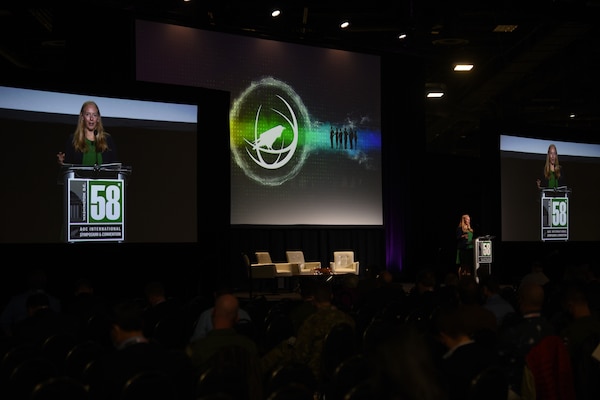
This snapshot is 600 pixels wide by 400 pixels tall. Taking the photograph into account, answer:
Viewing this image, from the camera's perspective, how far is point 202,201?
527 inches

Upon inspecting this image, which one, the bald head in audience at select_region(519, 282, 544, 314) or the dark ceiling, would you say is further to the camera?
the dark ceiling

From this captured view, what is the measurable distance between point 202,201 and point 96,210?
6.84 ft

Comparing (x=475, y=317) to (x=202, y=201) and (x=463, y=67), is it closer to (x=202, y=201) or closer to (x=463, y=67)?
(x=202, y=201)

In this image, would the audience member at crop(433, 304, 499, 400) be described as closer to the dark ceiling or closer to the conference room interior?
the conference room interior

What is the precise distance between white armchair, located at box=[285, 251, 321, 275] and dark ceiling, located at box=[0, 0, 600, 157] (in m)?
4.27

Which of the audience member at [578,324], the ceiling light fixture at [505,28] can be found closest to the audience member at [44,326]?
the audience member at [578,324]

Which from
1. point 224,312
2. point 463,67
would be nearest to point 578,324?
point 224,312

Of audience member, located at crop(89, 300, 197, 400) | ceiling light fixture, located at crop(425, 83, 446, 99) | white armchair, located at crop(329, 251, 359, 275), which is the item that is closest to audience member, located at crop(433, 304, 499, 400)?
audience member, located at crop(89, 300, 197, 400)

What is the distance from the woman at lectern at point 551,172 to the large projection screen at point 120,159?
8422mm

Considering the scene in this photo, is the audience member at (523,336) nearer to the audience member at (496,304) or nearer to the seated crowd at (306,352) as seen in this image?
the seated crowd at (306,352)

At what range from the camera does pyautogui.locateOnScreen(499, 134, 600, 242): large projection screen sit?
17.8 m

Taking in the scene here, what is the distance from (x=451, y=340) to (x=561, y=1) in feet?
40.1

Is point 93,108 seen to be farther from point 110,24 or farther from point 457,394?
point 457,394

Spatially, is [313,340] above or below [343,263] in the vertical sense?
below
